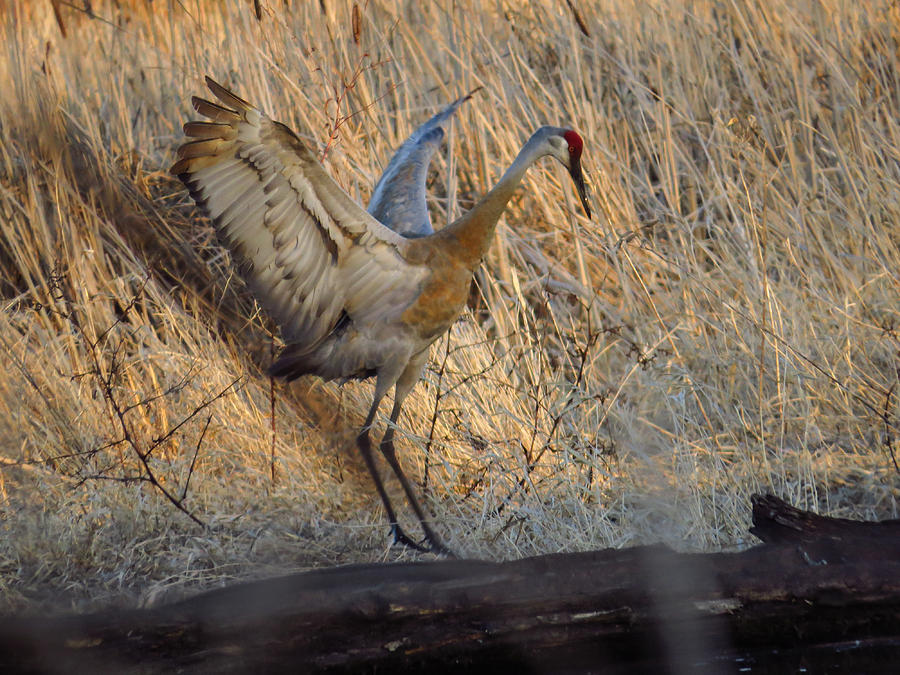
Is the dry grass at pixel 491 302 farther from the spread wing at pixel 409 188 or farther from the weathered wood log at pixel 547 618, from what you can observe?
the weathered wood log at pixel 547 618

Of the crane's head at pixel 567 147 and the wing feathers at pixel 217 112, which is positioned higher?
the wing feathers at pixel 217 112

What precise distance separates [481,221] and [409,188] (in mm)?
658

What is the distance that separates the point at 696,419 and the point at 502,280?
1188mm

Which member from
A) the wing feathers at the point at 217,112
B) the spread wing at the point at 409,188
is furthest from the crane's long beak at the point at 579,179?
the wing feathers at the point at 217,112

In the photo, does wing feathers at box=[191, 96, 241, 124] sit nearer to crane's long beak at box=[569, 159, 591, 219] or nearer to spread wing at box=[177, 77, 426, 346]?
spread wing at box=[177, 77, 426, 346]

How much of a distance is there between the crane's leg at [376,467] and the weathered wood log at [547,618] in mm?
827

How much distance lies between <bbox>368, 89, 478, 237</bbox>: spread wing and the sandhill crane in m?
0.10

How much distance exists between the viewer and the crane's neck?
3.79 metres

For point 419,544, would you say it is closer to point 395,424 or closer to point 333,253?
point 395,424

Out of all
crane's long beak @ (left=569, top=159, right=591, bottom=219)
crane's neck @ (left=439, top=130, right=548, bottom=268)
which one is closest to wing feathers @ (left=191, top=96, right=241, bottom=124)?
crane's neck @ (left=439, top=130, right=548, bottom=268)

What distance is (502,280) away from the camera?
5.00 metres

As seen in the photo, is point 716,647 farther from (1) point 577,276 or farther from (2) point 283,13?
(2) point 283,13

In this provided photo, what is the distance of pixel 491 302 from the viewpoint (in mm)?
4887

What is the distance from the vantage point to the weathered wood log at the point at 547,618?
9.01 ft
